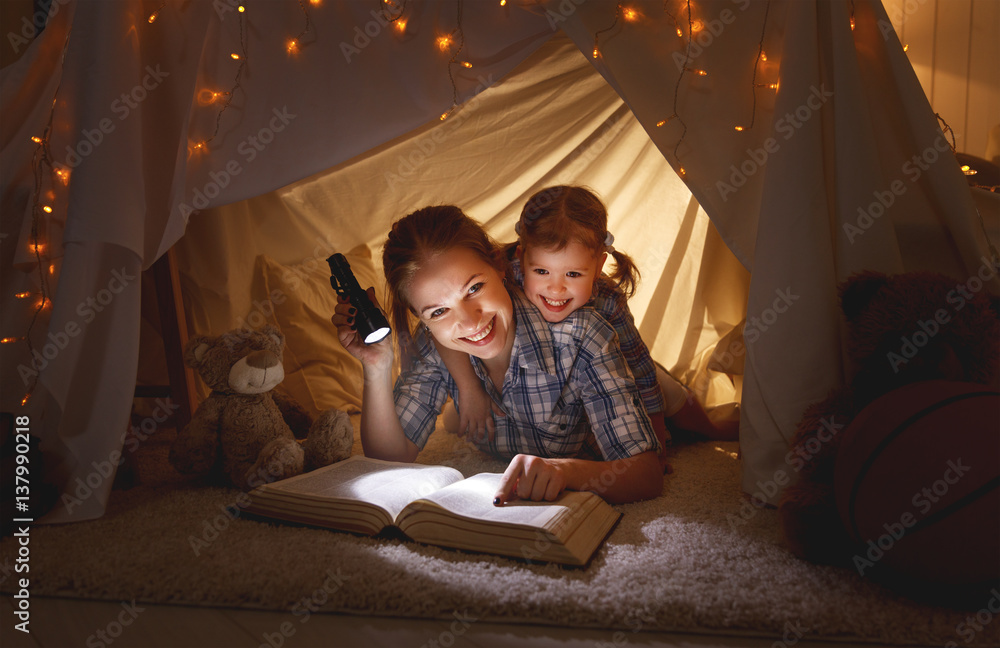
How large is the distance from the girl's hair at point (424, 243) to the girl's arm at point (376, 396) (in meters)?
0.08

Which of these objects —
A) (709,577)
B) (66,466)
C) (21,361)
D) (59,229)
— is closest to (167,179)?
(59,229)

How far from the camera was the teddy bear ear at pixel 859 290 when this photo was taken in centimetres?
114

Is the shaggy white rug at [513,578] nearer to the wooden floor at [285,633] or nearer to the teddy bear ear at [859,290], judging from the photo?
the wooden floor at [285,633]

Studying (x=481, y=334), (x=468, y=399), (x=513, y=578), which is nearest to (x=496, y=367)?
(x=468, y=399)

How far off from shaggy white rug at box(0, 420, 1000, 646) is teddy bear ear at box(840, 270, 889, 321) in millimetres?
Result: 413

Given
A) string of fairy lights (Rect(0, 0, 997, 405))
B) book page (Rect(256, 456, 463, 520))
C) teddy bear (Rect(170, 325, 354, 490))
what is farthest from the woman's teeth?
string of fairy lights (Rect(0, 0, 997, 405))

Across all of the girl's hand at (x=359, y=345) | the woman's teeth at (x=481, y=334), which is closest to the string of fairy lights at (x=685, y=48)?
the woman's teeth at (x=481, y=334)

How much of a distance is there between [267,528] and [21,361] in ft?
2.36

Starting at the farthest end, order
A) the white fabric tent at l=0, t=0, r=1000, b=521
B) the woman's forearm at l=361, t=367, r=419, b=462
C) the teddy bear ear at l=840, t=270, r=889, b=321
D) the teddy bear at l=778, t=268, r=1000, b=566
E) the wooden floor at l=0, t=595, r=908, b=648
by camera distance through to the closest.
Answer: the woman's forearm at l=361, t=367, r=419, b=462 < the white fabric tent at l=0, t=0, r=1000, b=521 < the teddy bear ear at l=840, t=270, r=889, b=321 < the teddy bear at l=778, t=268, r=1000, b=566 < the wooden floor at l=0, t=595, r=908, b=648

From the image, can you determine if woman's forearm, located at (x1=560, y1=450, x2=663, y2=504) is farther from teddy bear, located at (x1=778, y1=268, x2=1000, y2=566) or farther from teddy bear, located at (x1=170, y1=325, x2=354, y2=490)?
teddy bear, located at (x1=170, y1=325, x2=354, y2=490)

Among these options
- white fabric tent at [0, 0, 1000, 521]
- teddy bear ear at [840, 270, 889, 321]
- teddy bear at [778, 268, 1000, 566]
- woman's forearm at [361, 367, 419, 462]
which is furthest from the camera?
woman's forearm at [361, 367, 419, 462]

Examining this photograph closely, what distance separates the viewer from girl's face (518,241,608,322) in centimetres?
150

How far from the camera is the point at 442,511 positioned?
112cm

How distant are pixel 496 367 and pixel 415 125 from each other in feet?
2.01
